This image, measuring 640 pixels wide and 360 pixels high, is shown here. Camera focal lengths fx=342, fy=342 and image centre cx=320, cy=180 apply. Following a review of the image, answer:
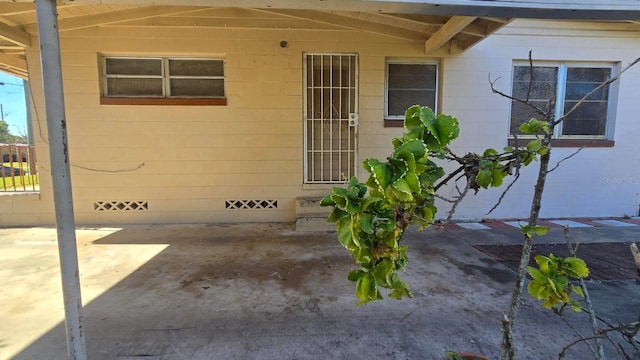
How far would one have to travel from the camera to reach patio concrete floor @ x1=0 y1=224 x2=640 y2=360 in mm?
2230

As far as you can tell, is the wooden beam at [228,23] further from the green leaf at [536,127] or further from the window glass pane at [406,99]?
the green leaf at [536,127]

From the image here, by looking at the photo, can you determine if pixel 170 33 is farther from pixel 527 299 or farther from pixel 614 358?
pixel 614 358

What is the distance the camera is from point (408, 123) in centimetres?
129

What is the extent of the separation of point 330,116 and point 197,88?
2.12 metres

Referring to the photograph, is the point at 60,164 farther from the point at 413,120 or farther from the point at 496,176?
the point at 496,176

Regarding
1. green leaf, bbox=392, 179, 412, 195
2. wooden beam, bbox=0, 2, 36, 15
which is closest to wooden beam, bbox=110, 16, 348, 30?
wooden beam, bbox=0, 2, 36, 15

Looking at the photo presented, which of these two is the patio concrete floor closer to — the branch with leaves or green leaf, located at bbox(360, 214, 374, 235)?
the branch with leaves

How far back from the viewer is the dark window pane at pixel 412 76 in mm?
5512

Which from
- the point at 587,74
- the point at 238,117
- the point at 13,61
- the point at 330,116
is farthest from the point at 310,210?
the point at 13,61

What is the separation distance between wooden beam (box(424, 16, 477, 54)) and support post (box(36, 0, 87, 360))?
3691 millimetres

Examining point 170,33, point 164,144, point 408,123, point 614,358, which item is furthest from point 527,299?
point 170,33

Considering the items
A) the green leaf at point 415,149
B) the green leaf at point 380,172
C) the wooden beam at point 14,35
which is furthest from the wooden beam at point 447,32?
the wooden beam at point 14,35

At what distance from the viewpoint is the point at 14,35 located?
4.64 meters

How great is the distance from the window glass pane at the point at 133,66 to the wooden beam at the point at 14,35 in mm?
1020
